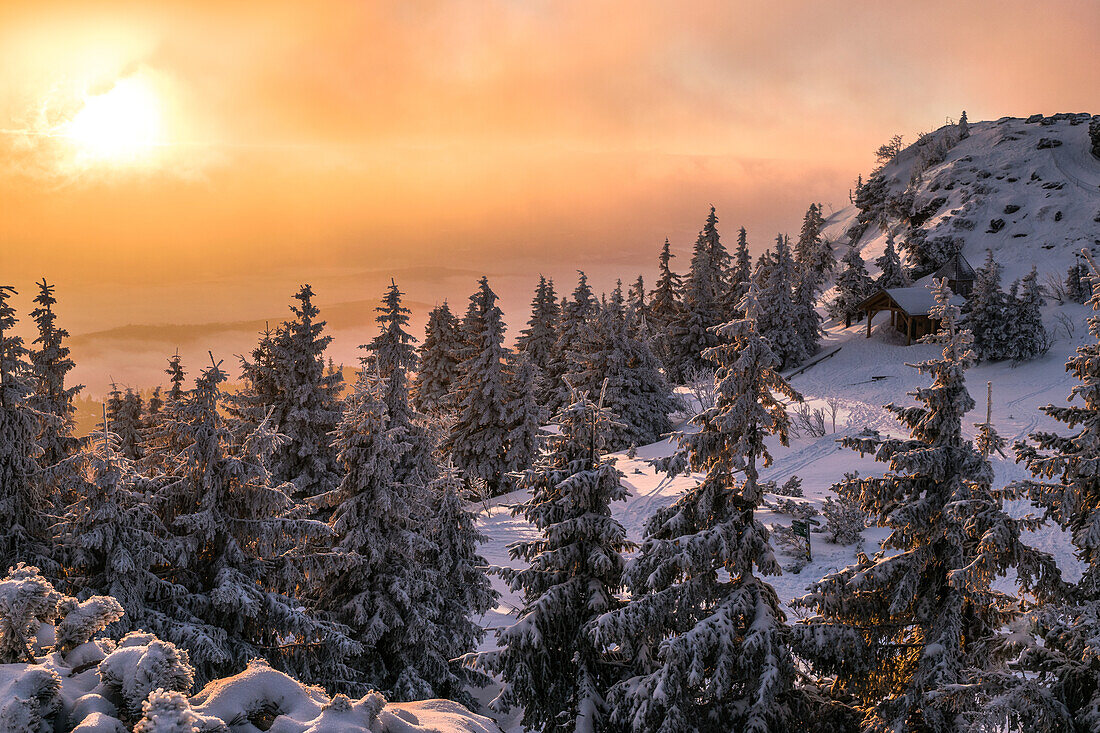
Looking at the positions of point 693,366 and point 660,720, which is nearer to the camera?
point 660,720

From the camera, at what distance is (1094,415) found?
338 inches

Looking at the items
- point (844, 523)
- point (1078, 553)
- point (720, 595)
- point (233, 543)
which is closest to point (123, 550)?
point (233, 543)

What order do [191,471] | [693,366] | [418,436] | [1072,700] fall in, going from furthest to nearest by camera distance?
[693,366], [418,436], [191,471], [1072,700]

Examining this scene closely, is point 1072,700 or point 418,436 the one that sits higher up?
point 418,436

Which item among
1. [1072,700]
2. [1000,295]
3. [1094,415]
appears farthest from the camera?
[1000,295]

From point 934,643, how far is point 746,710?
119 inches

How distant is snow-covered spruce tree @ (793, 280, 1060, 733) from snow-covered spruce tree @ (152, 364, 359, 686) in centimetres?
920

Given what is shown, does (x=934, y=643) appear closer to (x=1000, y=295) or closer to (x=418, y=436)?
(x=418, y=436)

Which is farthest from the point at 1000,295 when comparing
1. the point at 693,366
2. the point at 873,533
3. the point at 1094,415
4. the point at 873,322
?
the point at 1094,415

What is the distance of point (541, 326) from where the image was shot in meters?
53.6

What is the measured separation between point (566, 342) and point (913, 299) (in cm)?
2918

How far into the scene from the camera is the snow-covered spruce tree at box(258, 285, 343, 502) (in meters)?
24.5

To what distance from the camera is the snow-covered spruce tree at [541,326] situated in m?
53.2

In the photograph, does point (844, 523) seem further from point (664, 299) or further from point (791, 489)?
point (664, 299)
